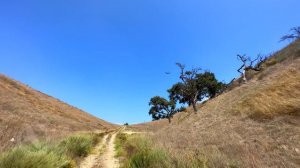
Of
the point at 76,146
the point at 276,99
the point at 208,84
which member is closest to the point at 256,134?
the point at 276,99

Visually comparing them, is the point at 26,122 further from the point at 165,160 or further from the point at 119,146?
the point at 165,160

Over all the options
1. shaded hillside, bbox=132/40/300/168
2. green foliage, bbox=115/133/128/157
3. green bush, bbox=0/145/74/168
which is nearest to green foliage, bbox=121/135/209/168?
shaded hillside, bbox=132/40/300/168

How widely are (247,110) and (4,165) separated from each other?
14430 millimetres

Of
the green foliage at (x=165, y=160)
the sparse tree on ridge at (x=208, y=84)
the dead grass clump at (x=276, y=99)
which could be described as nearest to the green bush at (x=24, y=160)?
the green foliage at (x=165, y=160)

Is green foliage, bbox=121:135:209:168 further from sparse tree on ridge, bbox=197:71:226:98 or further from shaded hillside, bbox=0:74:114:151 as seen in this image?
sparse tree on ridge, bbox=197:71:226:98

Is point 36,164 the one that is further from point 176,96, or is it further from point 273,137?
point 176,96

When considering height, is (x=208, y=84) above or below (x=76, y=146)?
above

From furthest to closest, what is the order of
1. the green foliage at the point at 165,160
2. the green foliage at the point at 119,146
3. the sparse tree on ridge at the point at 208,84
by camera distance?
the sparse tree on ridge at the point at 208,84, the green foliage at the point at 119,146, the green foliage at the point at 165,160

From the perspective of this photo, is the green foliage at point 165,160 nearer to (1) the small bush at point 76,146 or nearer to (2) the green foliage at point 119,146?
(2) the green foliage at point 119,146

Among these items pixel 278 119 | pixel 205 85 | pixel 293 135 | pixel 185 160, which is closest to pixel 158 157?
pixel 185 160

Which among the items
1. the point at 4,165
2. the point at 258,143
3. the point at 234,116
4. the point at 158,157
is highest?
the point at 234,116

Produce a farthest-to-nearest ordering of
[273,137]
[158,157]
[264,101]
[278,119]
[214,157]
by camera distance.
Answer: [264,101] < [278,119] < [273,137] < [158,157] < [214,157]

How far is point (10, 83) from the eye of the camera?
66.9 metres

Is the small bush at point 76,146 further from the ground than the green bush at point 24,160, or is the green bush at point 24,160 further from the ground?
the small bush at point 76,146
